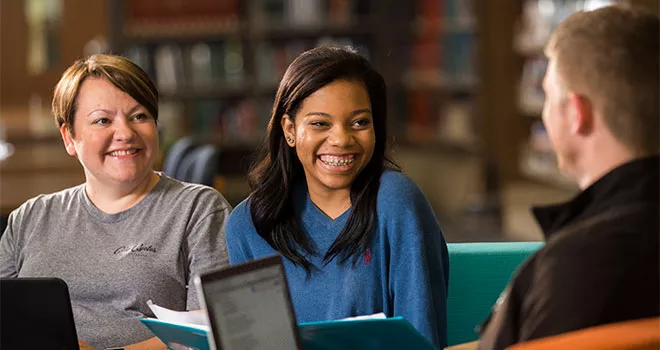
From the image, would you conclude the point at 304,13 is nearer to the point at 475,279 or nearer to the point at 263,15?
the point at 263,15

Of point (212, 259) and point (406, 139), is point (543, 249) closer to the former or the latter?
point (212, 259)

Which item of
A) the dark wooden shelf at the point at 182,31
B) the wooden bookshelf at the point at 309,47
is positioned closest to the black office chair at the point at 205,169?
the wooden bookshelf at the point at 309,47

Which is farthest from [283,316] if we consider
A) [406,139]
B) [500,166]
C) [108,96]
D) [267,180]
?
[406,139]

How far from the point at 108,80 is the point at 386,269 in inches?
28.0

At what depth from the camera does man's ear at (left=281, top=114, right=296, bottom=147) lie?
6.74ft

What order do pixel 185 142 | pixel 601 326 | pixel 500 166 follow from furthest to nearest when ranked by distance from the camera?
pixel 500 166 < pixel 185 142 < pixel 601 326

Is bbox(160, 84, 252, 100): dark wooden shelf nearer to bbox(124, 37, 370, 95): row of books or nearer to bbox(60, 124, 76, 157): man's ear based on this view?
bbox(124, 37, 370, 95): row of books

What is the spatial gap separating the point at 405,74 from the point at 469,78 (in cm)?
69

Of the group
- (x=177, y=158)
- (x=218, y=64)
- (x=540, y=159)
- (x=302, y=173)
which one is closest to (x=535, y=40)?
(x=540, y=159)

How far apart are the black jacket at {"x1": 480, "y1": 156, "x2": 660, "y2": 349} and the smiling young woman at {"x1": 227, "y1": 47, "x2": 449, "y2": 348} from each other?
2.20ft

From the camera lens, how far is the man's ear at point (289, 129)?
2.05 metres

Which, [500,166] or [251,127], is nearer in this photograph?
[500,166]

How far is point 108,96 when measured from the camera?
82.0 inches

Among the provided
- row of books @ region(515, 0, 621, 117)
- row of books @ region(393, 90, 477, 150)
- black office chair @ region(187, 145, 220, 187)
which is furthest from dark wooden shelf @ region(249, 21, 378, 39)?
black office chair @ region(187, 145, 220, 187)
